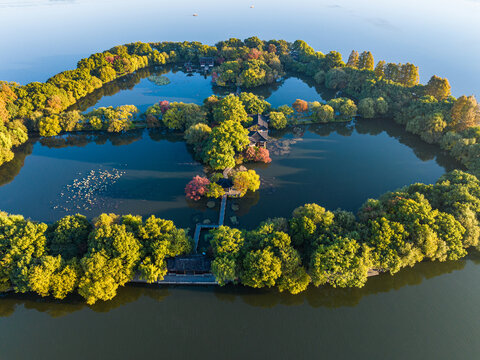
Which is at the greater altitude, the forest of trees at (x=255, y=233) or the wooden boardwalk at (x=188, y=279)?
the forest of trees at (x=255, y=233)

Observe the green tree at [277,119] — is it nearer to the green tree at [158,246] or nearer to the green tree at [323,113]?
the green tree at [323,113]

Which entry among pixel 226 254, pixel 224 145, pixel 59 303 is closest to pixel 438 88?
pixel 224 145

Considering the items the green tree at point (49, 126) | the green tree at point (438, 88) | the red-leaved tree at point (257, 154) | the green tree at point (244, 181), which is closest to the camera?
the green tree at point (244, 181)

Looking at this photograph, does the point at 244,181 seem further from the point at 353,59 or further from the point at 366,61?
the point at 353,59

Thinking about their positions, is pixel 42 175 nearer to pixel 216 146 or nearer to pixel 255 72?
pixel 216 146

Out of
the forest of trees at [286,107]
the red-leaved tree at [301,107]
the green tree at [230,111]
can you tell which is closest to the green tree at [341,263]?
the forest of trees at [286,107]

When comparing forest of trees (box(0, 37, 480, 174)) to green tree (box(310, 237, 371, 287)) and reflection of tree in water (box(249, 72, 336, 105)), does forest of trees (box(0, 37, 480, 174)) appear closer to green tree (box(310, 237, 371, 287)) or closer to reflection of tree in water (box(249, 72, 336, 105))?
reflection of tree in water (box(249, 72, 336, 105))
